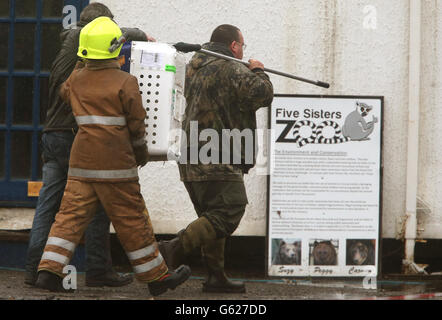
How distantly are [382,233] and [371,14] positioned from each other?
1906mm

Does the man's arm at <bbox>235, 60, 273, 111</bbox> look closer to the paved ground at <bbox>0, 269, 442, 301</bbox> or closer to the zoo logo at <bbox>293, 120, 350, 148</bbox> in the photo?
the zoo logo at <bbox>293, 120, 350, 148</bbox>

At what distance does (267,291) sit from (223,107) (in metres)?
1.47

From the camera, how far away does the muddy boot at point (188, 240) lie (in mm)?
6172

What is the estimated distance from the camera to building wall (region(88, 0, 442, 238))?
7.58m

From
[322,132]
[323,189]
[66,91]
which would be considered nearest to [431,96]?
[322,132]

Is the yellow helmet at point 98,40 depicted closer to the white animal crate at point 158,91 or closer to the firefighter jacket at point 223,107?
the white animal crate at point 158,91

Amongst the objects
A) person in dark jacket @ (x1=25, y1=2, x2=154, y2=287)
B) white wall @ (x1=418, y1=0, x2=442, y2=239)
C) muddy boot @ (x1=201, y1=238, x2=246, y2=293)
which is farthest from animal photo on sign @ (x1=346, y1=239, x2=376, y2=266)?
person in dark jacket @ (x1=25, y1=2, x2=154, y2=287)

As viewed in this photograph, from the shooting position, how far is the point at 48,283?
558 centimetres

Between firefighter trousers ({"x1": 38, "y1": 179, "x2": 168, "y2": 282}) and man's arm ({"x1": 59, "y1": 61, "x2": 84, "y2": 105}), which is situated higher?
man's arm ({"x1": 59, "y1": 61, "x2": 84, "y2": 105})

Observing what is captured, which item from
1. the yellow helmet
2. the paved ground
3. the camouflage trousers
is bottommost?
the paved ground

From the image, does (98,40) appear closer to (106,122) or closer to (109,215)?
(106,122)

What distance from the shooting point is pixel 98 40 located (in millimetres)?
5625

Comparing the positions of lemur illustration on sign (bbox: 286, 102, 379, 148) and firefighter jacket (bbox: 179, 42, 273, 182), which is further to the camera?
lemur illustration on sign (bbox: 286, 102, 379, 148)
